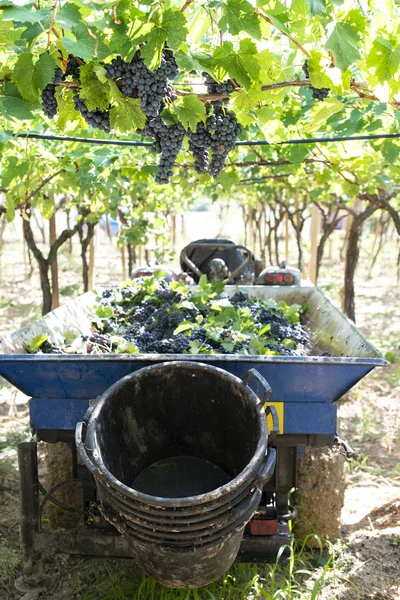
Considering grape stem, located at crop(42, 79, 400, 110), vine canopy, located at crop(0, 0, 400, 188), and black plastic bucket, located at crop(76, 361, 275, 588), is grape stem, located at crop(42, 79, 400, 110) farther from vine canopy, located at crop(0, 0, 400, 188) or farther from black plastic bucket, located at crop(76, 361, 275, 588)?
black plastic bucket, located at crop(76, 361, 275, 588)

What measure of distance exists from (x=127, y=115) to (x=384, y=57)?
93 centimetres

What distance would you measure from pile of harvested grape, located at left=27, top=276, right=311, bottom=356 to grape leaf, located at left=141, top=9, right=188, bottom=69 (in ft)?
5.30

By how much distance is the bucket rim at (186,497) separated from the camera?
6.11 ft

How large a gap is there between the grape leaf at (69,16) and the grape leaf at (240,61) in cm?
51

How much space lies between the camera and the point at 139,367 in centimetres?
255

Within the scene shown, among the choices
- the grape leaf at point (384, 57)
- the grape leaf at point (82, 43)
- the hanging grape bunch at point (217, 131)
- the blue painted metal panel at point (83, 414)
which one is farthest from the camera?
the blue painted metal panel at point (83, 414)

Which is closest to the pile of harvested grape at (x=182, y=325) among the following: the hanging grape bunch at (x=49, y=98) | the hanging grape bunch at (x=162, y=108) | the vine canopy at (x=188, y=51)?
the hanging grape bunch at (x=162, y=108)

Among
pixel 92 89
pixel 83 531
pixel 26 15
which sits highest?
pixel 26 15

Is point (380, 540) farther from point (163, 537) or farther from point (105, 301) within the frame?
point (105, 301)

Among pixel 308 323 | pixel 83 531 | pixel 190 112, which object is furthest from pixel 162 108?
pixel 308 323

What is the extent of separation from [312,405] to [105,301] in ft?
A: 6.92

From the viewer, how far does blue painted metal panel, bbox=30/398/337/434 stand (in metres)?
2.57

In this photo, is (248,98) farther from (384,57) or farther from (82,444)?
(82,444)

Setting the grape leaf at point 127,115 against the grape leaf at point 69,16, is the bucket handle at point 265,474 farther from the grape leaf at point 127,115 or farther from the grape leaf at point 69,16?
the grape leaf at point 69,16
